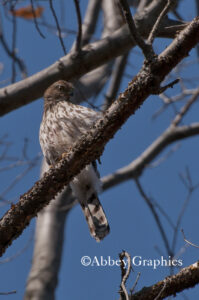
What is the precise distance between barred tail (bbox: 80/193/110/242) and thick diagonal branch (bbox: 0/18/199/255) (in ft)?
4.82

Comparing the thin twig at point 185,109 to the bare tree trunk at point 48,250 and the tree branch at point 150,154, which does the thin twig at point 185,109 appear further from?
the bare tree trunk at point 48,250

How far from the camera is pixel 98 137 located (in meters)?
2.76

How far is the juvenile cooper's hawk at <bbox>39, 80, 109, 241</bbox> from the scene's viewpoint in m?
4.47

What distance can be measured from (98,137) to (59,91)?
99.0 inches

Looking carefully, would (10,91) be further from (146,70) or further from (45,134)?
(146,70)

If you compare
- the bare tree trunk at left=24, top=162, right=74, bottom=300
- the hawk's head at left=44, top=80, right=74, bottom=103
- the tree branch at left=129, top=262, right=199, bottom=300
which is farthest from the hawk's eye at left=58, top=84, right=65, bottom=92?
the tree branch at left=129, top=262, right=199, bottom=300

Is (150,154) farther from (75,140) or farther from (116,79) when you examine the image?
(75,140)

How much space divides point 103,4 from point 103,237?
4.02m

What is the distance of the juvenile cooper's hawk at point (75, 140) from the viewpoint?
4473 mm

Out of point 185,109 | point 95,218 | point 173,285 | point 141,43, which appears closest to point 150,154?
point 185,109

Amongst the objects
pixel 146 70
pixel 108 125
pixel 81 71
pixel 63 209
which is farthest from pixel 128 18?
pixel 63 209

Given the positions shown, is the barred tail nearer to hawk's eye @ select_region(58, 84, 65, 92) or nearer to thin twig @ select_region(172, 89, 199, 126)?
hawk's eye @ select_region(58, 84, 65, 92)

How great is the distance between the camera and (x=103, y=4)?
7.12 meters

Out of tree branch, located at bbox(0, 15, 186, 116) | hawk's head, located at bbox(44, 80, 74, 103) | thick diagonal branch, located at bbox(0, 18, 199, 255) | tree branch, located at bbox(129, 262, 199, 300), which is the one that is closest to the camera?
thick diagonal branch, located at bbox(0, 18, 199, 255)
